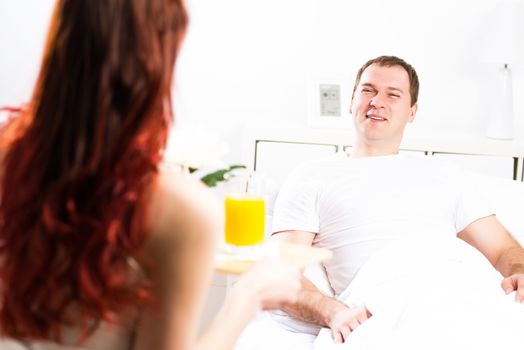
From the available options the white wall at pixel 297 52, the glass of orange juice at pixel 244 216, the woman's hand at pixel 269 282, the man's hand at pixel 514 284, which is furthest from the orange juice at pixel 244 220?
the white wall at pixel 297 52

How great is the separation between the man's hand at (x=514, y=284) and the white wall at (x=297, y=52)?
123 centimetres

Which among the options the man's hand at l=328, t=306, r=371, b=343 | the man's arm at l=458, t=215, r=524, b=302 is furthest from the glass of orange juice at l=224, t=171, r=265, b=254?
the man's arm at l=458, t=215, r=524, b=302

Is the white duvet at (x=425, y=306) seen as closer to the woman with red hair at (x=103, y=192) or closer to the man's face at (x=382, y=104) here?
the man's face at (x=382, y=104)

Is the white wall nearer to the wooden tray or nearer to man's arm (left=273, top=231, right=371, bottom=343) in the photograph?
man's arm (left=273, top=231, right=371, bottom=343)

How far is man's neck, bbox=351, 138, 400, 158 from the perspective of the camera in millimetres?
2328

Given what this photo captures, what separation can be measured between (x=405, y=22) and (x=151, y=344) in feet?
8.10

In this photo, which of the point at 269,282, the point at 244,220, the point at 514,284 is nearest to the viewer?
the point at 269,282

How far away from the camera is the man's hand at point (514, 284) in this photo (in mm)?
1918

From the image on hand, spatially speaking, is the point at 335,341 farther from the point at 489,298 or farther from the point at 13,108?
the point at 13,108

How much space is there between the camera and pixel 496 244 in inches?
87.5

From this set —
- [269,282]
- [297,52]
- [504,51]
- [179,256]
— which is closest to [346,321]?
[269,282]

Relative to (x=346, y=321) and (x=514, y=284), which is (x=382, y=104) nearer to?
(x=514, y=284)

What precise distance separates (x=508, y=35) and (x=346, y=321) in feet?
4.94

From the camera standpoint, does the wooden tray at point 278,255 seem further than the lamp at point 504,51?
No
